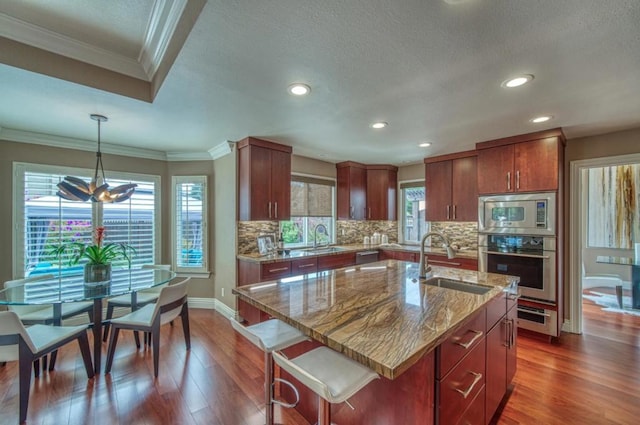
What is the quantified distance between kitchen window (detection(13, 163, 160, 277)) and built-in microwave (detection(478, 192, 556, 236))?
4.95 metres

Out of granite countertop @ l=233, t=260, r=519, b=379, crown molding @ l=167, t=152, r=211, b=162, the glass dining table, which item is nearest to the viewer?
granite countertop @ l=233, t=260, r=519, b=379

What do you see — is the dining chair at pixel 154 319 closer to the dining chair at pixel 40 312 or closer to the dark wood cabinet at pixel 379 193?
A: the dining chair at pixel 40 312

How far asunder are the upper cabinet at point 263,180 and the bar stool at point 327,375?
254 centimetres

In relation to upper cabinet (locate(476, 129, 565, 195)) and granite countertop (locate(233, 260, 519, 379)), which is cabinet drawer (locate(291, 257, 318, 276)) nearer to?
granite countertop (locate(233, 260, 519, 379))

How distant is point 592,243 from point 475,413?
6.52m

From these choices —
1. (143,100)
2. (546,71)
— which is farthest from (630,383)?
(143,100)

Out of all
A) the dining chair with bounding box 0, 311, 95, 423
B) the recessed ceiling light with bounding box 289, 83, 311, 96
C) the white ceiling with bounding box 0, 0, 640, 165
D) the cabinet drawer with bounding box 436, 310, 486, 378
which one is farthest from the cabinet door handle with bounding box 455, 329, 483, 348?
the dining chair with bounding box 0, 311, 95, 423

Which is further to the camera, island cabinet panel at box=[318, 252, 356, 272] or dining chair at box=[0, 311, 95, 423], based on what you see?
island cabinet panel at box=[318, 252, 356, 272]

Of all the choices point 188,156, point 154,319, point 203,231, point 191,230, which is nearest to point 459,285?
point 154,319

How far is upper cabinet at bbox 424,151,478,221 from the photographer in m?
4.24

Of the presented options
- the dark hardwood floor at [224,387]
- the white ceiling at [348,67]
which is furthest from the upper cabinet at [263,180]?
the dark hardwood floor at [224,387]

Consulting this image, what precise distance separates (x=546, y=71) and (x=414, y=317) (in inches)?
76.0

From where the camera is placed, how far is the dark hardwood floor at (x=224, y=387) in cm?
199

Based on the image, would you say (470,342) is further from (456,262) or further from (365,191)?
(365,191)
